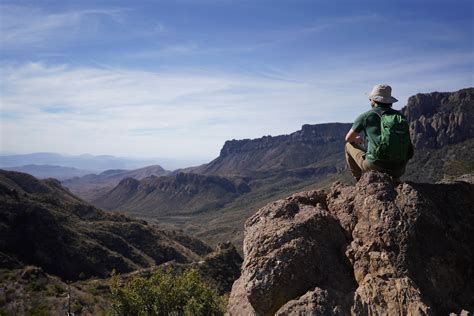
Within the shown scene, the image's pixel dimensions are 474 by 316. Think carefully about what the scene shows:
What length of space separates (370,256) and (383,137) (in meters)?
2.30

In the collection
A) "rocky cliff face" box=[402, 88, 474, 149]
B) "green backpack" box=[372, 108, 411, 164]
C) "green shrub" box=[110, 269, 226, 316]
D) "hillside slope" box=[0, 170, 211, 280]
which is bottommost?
"hillside slope" box=[0, 170, 211, 280]

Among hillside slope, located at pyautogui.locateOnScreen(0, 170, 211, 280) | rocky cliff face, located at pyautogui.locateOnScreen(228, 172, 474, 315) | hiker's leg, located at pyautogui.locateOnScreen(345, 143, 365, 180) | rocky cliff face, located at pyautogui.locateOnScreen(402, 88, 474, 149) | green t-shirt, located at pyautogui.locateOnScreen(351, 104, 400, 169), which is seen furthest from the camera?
rocky cliff face, located at pyautogui.locateOnScreen(402, 88, 474, 149)

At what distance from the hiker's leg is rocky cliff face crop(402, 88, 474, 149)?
162 metres

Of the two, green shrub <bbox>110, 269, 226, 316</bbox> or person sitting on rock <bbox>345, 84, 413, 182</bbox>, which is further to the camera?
green shrub <bbox>110, 269, 226, 316</bbox>

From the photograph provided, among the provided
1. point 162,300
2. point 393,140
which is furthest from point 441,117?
point 393,140

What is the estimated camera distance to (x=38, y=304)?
33625mm

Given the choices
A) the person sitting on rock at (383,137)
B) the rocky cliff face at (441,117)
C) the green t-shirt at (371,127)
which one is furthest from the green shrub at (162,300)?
the rocky cliff face at (441,117)

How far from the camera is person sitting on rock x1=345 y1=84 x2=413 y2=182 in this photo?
7.62 metres

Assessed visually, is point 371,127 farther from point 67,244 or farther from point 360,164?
point 67,244

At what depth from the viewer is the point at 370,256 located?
22.2 feet

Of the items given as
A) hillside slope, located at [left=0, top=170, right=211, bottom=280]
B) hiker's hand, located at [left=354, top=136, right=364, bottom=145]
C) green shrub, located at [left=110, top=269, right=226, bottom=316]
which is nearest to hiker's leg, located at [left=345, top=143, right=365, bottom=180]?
hiker's hand, located at [left=354, top=136, right=364, bottom=145]

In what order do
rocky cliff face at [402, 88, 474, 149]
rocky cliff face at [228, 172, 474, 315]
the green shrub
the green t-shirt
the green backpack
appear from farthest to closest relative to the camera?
rocky cliff face at [402, 88, 474, 149] → the green shrub → the green t-shirt → the green backpack → rocky cliff face at [228, 172, 474, 315]

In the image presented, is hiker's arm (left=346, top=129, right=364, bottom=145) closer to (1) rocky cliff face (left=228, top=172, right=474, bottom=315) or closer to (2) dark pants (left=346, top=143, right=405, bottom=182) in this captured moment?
(2) dark pants (left=346, top=143, right=405, bottom=182)

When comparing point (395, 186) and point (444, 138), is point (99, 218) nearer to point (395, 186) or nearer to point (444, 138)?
point (395, 186)
